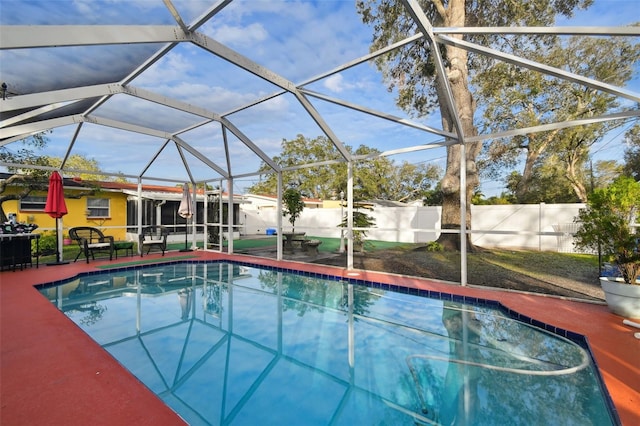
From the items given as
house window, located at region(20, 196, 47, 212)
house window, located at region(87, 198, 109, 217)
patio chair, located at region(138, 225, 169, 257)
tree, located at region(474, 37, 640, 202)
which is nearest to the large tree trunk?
tree, located at region(474, 37, 640, 202)

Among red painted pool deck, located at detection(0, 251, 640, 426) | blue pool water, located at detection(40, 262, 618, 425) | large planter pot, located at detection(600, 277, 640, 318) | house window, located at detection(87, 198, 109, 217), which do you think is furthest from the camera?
house window, located at detection(87, 198, 109, 217)

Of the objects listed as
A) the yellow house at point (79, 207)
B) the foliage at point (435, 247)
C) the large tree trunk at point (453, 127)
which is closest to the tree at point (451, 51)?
the large tree trunk at point (453, 127)

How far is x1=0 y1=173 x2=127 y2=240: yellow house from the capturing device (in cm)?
1217

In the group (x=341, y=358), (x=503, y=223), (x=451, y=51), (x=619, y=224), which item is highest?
(x=451, y=51)

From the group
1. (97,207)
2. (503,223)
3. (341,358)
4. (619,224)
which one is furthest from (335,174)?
(341,358)

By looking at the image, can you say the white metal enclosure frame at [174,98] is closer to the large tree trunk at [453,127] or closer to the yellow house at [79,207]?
the large tree trunk at [453,127]

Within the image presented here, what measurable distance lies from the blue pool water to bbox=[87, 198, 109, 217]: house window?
30.3ft

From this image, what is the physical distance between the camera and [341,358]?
3758mm

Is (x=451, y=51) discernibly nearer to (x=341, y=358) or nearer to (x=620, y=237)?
(x=620, y=237)

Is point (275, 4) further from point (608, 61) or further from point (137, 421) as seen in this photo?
point (608, 61)

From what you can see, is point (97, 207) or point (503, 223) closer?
point (503, 223)

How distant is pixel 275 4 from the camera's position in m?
4.49

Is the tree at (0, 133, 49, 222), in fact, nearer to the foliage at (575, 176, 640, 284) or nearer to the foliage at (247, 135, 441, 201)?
the foliage at (575, 176, 640, 284)

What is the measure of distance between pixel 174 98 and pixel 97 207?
10.9 metres
